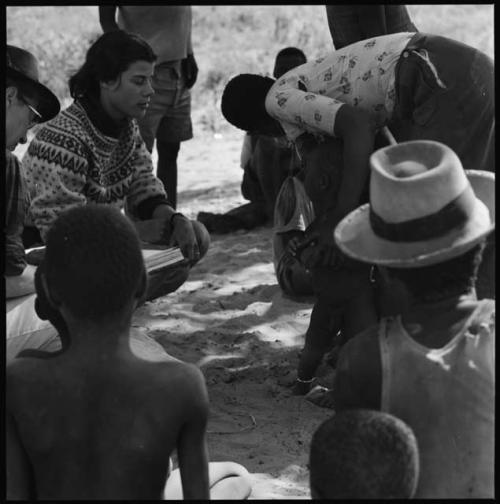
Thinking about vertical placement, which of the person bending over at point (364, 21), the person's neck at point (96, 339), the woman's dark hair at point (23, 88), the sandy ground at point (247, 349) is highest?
the person bending over at point (364, 21)

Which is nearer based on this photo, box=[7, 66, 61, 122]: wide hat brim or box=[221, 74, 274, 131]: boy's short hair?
box=[7, 66, 61, 122]: wide hat brim

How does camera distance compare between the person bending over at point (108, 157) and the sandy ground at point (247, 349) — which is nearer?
the sandy ground at point (247, 349)

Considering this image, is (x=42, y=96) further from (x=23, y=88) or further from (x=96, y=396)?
(x=96, y=396)

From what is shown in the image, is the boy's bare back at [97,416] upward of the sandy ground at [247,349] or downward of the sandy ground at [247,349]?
upward

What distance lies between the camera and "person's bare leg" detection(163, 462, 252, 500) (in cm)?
295

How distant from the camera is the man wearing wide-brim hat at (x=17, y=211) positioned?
364cm

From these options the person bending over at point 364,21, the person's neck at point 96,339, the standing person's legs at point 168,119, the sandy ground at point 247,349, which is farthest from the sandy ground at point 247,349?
the person bending over at point 364,21

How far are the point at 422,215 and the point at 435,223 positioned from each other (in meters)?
0.03

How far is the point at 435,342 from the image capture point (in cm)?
229

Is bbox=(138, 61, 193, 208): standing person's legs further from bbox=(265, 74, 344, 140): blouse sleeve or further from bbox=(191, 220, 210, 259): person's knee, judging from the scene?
bbox=(265, 74, 344, 140): blouse sleeve

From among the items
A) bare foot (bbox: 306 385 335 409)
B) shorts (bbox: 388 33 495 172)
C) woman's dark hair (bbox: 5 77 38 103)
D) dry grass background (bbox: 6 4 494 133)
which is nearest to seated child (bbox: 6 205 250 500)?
woman's dark hair (bbox: 5 77 38 103)

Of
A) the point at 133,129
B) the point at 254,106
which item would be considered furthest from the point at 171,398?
the point at 133,129

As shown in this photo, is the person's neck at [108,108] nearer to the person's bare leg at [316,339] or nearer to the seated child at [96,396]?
the person's bare leg at [316,339]
